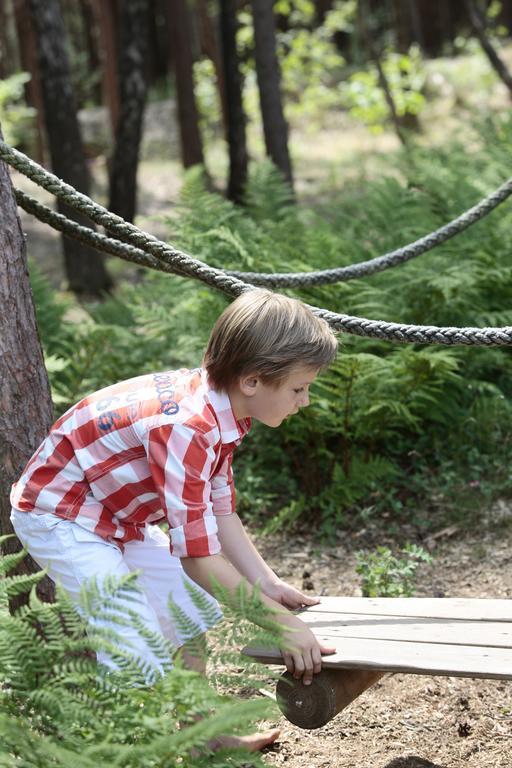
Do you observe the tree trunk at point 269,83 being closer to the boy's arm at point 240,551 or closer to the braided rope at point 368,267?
the braided rope at point 368,267

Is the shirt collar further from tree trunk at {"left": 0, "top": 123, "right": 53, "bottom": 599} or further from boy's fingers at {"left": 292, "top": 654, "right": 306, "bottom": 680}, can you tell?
tree trunk at {"left": 0, "top": 123, "right": 53, "bottom": 599}

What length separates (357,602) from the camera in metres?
3.04

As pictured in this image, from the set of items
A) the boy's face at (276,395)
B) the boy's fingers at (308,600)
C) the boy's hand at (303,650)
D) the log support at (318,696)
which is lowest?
the log support at (318,696)

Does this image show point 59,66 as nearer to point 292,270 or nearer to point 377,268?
point 292,270

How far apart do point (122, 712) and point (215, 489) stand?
80 cm

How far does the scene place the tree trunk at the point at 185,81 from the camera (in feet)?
38.9

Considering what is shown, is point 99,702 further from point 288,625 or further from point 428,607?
point 428,607

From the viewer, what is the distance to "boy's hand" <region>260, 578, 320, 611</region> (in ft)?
9.20

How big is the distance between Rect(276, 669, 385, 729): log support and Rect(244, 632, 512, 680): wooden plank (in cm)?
6

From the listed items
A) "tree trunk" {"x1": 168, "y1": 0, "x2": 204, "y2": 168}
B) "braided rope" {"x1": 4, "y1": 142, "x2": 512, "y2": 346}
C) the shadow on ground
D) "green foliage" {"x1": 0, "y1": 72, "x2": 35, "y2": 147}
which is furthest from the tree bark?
the shadow on ground

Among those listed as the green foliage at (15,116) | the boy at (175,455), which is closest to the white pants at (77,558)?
the boy at (175,455)

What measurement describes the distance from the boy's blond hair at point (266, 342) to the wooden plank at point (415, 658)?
796mm

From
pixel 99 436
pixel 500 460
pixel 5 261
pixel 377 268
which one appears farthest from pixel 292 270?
pixel 99 436

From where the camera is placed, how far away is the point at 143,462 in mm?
2555
